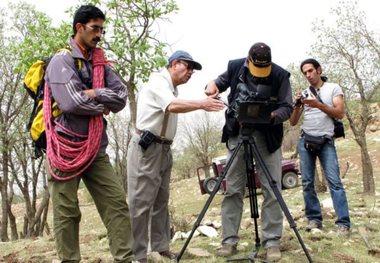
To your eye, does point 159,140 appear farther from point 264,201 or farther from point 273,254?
point 273,254

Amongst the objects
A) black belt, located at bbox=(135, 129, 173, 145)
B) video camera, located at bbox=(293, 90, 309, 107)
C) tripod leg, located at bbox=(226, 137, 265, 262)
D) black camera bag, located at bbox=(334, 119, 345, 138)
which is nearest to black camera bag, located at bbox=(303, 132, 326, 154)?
black camera bag, located at bbox=(334, 119, 345, 138)

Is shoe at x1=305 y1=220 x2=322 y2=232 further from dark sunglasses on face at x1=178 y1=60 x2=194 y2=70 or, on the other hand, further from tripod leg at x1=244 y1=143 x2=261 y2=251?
dark sunglasses on face at x1=178 y1=60 x2=194 y2=70

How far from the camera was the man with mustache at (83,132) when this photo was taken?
3373 mm

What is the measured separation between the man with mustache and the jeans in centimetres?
288

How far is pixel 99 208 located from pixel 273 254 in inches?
69.1

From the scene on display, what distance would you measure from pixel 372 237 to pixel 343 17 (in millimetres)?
12800

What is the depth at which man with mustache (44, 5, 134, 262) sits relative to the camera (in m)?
3.37

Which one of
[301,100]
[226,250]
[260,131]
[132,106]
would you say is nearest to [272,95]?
[260,131]

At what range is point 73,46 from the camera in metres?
3.57

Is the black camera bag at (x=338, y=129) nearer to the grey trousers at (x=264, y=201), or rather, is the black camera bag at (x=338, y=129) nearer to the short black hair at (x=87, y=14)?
the grey trousers at (x=264, y=201)

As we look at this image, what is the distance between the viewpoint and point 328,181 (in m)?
5.38

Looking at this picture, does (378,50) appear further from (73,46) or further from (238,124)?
(73,46)

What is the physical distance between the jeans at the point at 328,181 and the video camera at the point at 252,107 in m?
1.70

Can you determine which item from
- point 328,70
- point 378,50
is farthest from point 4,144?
point 378,50
